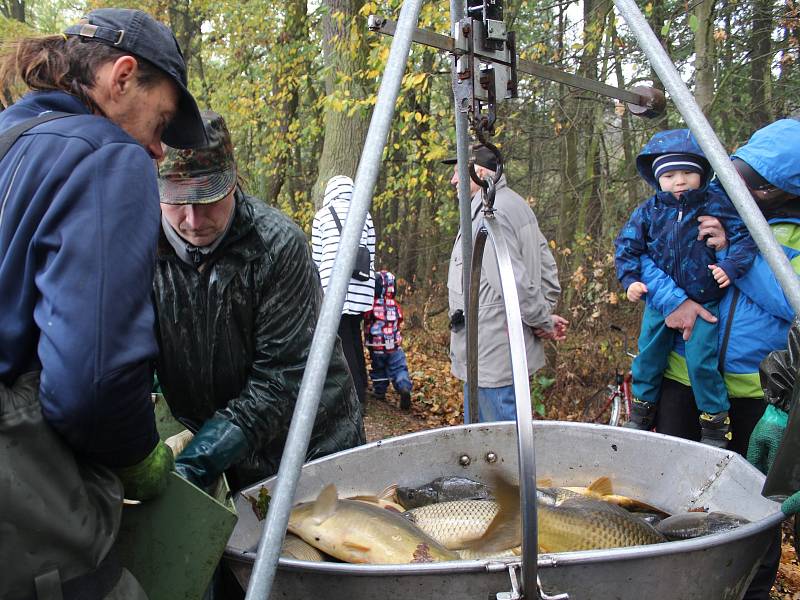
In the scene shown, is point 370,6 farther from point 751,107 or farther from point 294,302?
point 294,302

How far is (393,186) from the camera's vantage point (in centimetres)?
968

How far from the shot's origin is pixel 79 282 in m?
1.14

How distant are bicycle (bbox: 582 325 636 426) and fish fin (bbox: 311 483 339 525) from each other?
121 inches

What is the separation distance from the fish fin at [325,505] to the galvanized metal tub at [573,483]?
0.20 metres

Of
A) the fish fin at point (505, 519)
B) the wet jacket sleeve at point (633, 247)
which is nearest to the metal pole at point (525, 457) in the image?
the fish fin at point (505, 519)

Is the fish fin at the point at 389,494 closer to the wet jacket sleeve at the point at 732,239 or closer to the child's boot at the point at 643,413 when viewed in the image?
the child's boot at the point at 643,413

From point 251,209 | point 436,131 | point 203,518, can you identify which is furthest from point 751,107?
point 203,518

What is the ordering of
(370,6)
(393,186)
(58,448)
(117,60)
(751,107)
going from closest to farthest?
(58,448) → (117,60) → (751,107) → (370,6) → (393,186)

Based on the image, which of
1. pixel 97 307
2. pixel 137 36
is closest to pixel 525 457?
pixel 97 307

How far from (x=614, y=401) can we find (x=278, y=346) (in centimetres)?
372

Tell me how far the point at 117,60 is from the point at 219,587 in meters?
1.46

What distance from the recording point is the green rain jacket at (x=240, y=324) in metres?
2.09

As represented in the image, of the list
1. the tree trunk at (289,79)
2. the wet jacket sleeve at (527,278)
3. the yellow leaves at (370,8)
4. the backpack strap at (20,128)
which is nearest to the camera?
the backpack strap at (20,128)

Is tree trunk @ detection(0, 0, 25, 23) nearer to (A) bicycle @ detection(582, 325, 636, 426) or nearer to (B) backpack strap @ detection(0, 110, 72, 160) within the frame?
(A) bicycle @ detection(582, 325, 636, 426)
